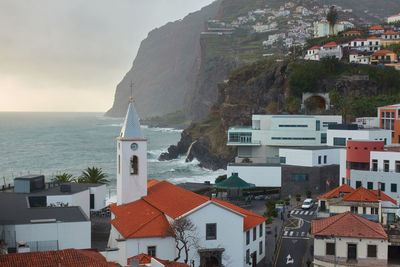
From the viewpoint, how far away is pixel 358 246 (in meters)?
29.8

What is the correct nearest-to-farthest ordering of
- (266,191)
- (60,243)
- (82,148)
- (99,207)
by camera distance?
1. (60,243)
2. (99,207)
3. (266,191)
4. (82,148)

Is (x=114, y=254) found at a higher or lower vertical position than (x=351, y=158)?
lower

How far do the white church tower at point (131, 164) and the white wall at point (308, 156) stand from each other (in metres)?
31.3

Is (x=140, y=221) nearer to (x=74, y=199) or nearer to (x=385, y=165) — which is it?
(x=74, y=199)

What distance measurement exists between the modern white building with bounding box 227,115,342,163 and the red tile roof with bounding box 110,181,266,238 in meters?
49.1

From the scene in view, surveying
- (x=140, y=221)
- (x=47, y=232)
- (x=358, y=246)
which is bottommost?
(x=358, y=246)

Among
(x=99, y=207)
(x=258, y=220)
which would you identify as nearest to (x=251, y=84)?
(x=99, y=207)

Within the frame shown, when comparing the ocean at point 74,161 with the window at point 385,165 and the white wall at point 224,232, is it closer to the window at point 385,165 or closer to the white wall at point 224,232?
the window at point 385,165

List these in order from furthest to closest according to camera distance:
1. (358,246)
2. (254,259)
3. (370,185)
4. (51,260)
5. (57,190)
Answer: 1. (370,185)
2. (57,190)
3. (254,259)
4. (358,246)
5. (51,260)

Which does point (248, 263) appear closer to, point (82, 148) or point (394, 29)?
point (394, 29)

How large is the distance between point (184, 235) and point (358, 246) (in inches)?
401

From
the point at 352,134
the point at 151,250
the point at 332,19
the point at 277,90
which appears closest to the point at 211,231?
the point at 151,250

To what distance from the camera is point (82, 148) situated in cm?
17025

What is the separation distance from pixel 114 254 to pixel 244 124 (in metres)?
86.3
